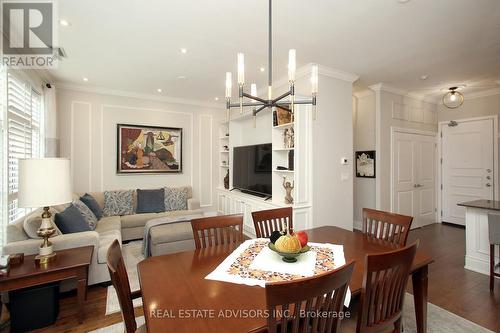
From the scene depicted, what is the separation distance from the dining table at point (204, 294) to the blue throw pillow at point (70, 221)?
6.15ft

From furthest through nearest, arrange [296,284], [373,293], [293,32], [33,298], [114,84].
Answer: [114,84] < [293,32] < [33,298] < [373,293] < [296,284]

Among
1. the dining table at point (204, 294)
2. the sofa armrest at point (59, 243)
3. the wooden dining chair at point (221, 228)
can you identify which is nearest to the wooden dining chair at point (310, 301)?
the dining table at point (204, 294)

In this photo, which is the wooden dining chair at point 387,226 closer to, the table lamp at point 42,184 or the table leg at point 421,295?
the table leg at point 421,295

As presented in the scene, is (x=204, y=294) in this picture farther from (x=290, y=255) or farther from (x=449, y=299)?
(x=449, y=299)

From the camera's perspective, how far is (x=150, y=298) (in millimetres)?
1150

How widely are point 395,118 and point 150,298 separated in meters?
5.08

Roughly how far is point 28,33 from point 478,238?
18.9 feet

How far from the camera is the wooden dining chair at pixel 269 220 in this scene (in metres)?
2.16

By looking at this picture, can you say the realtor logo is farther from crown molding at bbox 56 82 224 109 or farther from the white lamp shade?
the white lamp shade

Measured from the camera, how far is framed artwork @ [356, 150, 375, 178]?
4.57m

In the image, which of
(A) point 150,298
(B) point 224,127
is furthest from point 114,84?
(A) point 150,298

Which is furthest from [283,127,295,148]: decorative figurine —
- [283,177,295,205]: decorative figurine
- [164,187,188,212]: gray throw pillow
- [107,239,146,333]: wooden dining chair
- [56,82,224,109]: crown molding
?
[107,239,146,333]: wooden dining chair

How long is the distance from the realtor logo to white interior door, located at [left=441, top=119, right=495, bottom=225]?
6.90 meters

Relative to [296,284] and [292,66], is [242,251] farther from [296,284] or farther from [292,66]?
[292,66]
